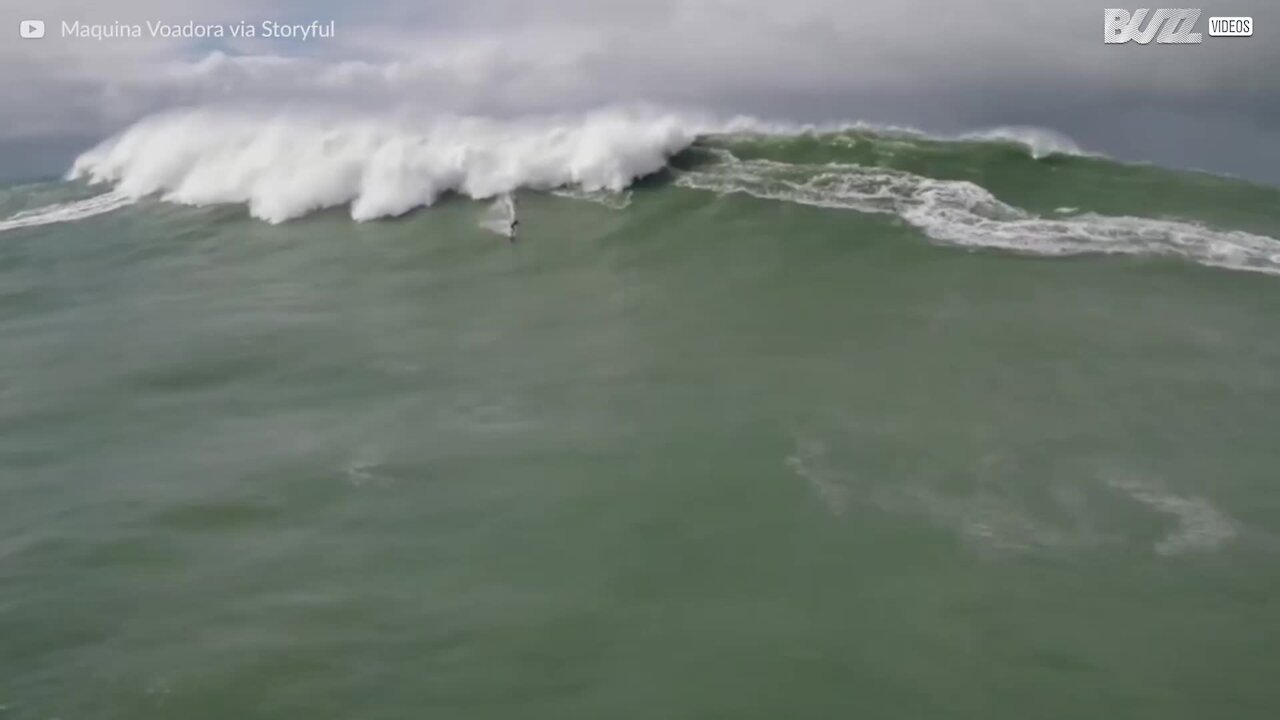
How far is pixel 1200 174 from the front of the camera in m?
24.0

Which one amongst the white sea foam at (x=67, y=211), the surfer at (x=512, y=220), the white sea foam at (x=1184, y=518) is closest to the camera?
the white sea foam at (x=1184, y=518)

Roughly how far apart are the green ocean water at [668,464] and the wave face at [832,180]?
0.70ft

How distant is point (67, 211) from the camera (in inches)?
1093

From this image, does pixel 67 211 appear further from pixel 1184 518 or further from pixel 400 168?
pixel 1184 518

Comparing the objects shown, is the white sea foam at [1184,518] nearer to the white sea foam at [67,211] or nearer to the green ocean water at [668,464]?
the green ocean water at [668,464]

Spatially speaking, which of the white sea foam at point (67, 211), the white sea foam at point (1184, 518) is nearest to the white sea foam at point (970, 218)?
the white sea foam at point (1184, 518)

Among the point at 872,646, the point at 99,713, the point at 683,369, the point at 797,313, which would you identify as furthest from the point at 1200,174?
the point at 99,713

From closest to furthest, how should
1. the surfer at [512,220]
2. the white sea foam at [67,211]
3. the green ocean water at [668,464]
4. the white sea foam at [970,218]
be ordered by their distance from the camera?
the green ocean water at [668,464] < the white sea foam at [970,218] < the surfer at [512,220] < the white sea foam at [67,211]

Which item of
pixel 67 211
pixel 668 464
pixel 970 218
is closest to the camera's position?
pixel 668 464

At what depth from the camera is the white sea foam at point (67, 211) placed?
88.1ft

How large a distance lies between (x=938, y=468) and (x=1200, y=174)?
15.7 meters

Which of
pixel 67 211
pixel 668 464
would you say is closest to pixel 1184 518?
pixel 668 464

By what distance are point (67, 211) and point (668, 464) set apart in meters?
21.8

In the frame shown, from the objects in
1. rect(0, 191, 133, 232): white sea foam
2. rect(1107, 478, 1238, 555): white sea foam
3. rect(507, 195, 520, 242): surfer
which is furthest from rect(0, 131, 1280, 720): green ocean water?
rect(0, 191, 133, 232): white sea foam
